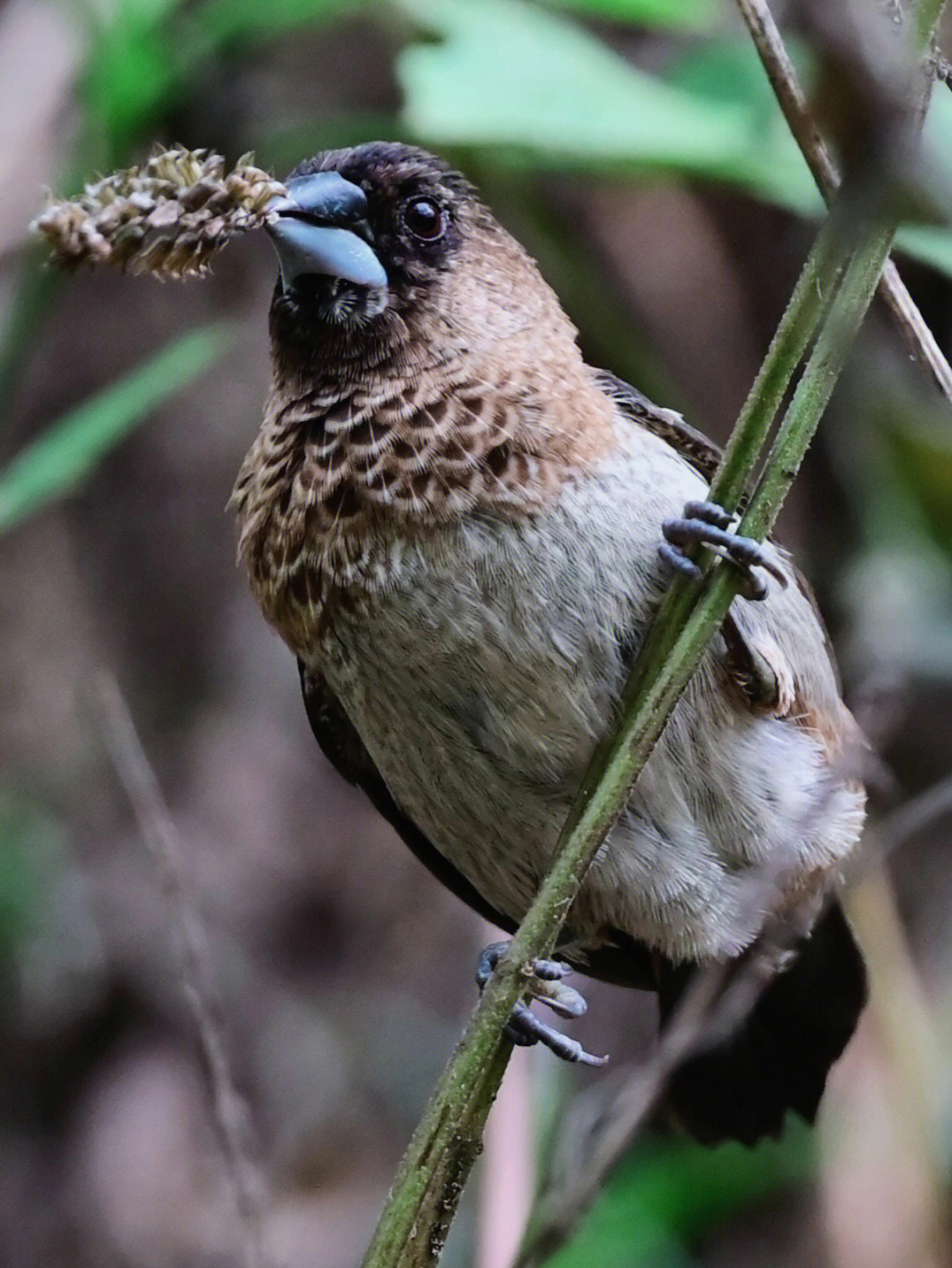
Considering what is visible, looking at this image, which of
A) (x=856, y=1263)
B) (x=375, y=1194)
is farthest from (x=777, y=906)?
(x=375, y=1194)

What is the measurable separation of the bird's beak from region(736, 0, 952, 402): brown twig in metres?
0.58

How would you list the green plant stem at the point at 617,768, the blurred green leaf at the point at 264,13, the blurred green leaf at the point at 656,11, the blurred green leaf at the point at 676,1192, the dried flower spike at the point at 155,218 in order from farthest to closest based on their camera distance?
the blurred green leaf at the point at 676,1192 < the blurred green leaf at the point at 264,13 < the blurred green leaf at the point at 656,11 < the green plant stem at the point at 617,768 < the dried flower spike at the point at 155,218

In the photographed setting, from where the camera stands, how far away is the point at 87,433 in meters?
1.76

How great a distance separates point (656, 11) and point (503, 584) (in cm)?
102

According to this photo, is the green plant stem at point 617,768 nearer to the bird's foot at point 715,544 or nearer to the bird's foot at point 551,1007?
the bird's foot at point 715,544

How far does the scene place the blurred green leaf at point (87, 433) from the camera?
1697 mm

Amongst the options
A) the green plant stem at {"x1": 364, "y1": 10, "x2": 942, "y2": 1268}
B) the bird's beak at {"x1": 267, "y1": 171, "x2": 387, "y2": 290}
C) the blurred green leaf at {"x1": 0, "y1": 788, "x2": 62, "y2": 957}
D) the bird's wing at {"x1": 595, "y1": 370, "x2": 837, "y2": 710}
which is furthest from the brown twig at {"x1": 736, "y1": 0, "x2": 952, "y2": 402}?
the blurred green leaf at {"x1": 0, "y1": 788, "x2": 62, "y2": 957}

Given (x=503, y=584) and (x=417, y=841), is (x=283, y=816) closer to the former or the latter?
(x=417, y=841)

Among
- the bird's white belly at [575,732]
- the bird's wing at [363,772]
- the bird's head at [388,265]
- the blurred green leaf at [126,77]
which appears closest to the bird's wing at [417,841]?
the bird's wing at [363,772]

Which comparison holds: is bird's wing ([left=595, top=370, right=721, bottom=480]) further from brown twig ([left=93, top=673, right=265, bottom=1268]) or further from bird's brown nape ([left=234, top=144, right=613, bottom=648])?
brown twig ([left=93, top=673, right=265, bottom=1268])

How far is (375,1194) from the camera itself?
3092 mm

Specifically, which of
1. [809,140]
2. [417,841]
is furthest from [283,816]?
[809,140]

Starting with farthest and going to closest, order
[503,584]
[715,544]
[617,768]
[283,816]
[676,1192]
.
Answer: [283,816] < [676,1192] < [503,584] < [715,544] < [617,768]

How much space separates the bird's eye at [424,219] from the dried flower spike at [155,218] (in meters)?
0.81
